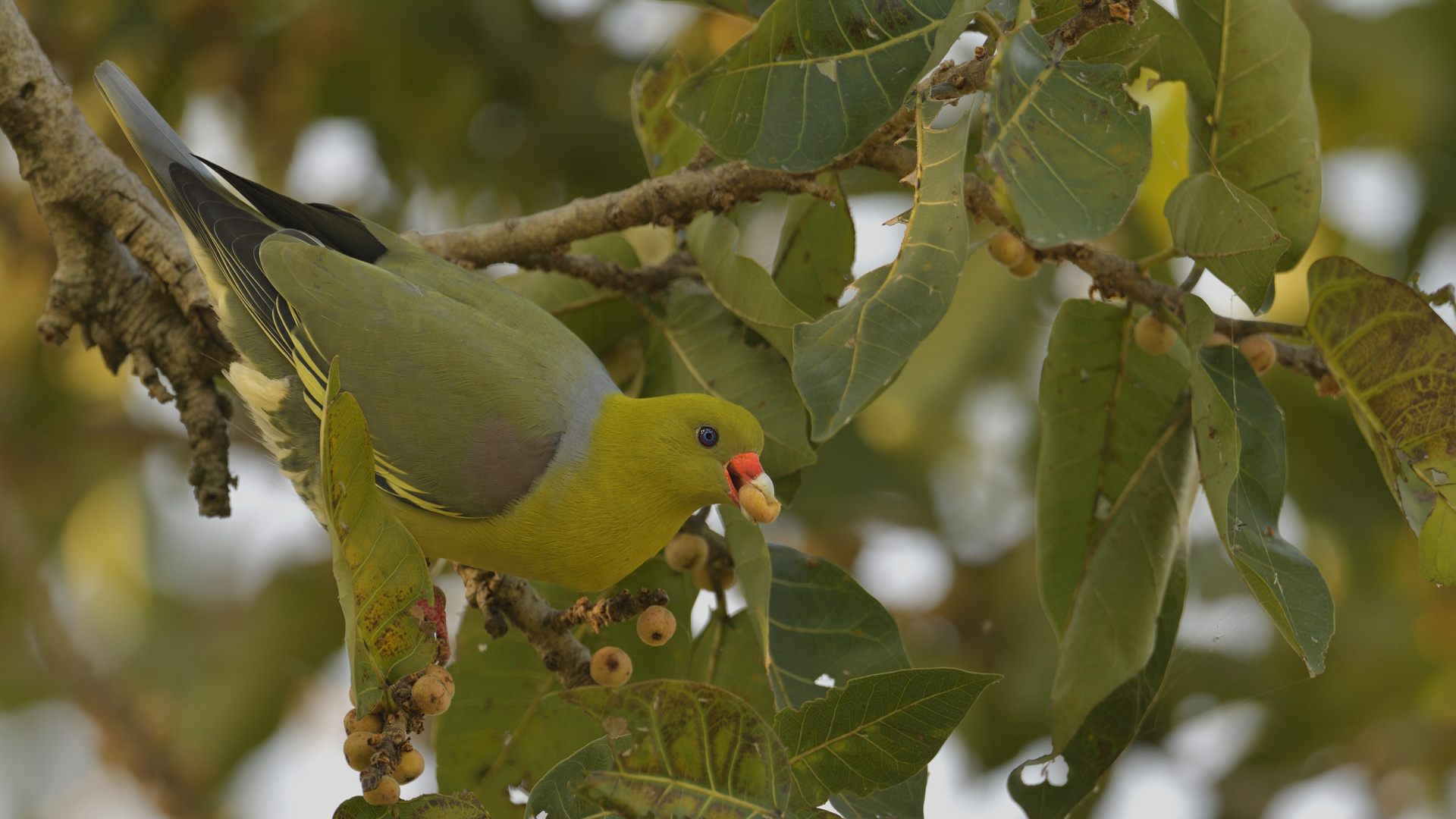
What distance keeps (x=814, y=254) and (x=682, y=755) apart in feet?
3.72

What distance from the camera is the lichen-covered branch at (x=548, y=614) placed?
6.47 ft

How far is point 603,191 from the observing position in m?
4.95

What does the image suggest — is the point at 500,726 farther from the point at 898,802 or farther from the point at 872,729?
the point at 872,729

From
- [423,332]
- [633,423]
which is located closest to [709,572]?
[633,423]

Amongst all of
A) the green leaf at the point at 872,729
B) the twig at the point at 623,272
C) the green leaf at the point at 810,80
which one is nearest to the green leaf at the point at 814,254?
the twig at the point at 623,272

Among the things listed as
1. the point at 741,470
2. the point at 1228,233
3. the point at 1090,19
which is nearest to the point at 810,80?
Answer: the point at 1090,19

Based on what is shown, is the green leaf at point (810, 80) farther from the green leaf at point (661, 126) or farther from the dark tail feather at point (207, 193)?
the dark tail feather at point (207, 193)

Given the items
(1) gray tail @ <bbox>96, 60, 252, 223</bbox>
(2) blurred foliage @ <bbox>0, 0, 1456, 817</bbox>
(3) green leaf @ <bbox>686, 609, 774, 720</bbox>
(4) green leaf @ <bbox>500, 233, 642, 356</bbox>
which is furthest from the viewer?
(2) blurred foliage @ <bbox>0, 0, 1456, 817</bbox>

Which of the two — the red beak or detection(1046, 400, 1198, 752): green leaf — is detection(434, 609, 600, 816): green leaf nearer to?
the red beak

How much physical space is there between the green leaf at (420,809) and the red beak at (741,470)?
0.84m

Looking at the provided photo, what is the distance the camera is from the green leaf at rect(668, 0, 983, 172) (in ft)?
5.35

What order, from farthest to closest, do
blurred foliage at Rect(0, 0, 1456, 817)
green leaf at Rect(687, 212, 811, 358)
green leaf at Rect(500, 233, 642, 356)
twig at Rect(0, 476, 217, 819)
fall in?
blurred foliage at Rect(0, 0, 1456, 817)
twig at Rect(0, 476, 217, 819)
green leaf at Rect(500, 233, 642, 356)
green leaf at Rect(687, 212, 811, 358)

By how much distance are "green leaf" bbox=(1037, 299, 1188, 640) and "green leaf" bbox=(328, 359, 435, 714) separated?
3.76 ft

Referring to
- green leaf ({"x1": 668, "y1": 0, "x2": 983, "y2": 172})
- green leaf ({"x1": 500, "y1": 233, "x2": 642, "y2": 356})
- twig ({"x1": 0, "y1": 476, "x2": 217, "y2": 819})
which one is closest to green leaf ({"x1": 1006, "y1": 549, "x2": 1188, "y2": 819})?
green leaf ({"x1": 668, "y1": 0, "x2": 983, "y2": 172})
